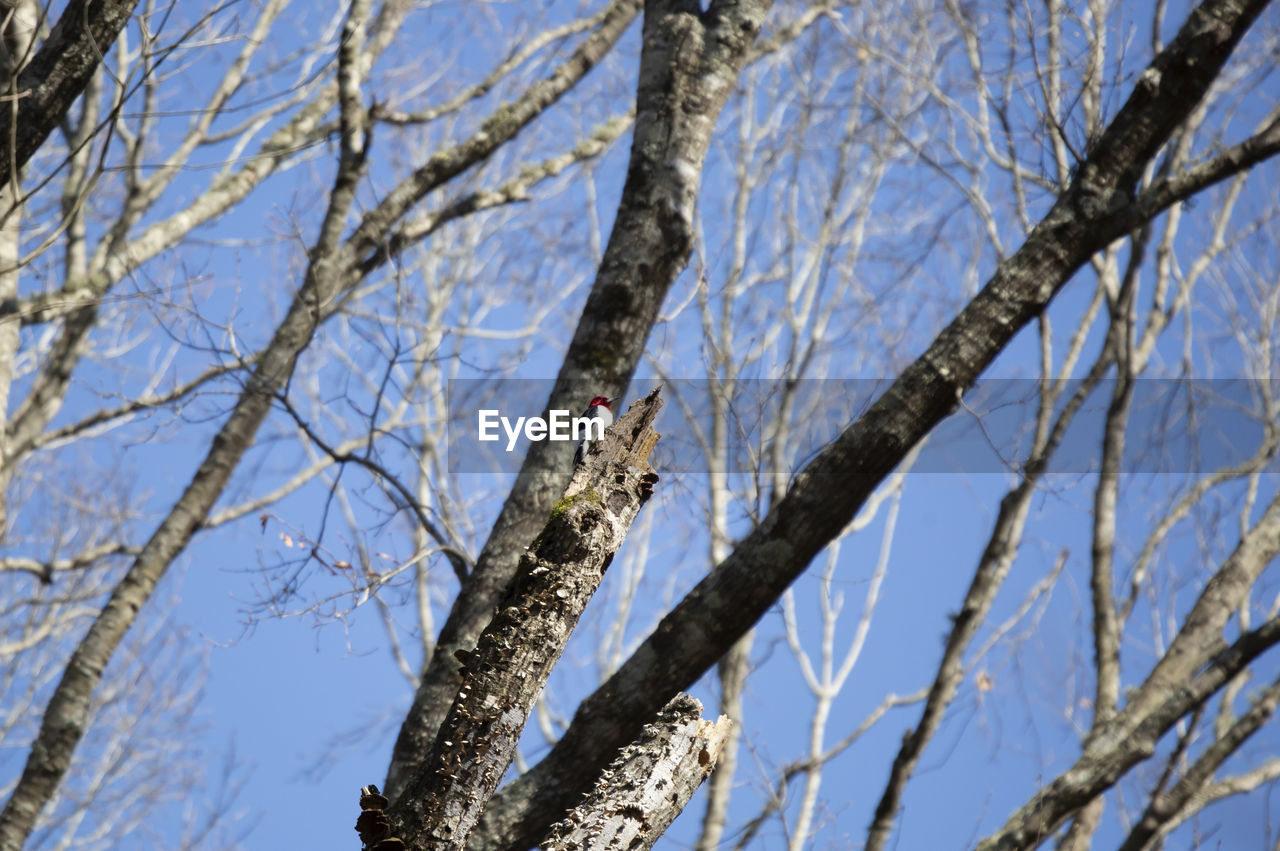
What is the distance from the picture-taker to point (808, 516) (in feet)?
8.99

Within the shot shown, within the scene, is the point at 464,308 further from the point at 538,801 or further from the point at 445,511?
the point at 538,801

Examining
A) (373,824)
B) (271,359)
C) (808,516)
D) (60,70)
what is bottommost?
(373,824)

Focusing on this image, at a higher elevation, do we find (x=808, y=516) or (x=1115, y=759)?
(x=808, y=516)

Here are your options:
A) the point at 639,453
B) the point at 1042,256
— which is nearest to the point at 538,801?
the point at 639,453

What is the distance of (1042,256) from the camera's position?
2881 millimetres

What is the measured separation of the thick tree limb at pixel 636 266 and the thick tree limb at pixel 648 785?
0.97 meters

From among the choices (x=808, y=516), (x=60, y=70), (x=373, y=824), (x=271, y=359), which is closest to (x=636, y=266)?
(x=808, y=516)

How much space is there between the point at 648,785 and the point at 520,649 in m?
0.46

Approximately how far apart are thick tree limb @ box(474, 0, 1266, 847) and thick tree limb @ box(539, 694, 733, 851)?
0.43 metres

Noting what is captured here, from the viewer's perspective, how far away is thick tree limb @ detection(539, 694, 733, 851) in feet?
6.67

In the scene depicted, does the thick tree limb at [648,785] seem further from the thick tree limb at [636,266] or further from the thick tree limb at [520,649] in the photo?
the thick tree limb at [636,266]

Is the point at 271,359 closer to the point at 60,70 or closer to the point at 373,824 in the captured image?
the point at 60,70

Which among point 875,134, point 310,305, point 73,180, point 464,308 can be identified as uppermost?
point 464,308

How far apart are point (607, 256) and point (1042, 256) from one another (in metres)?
1.34
